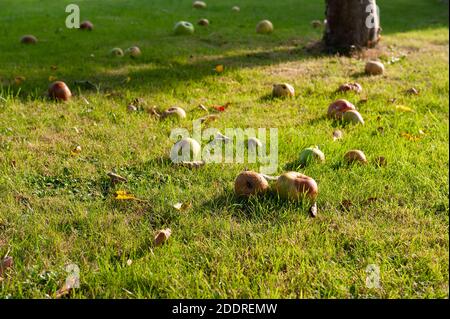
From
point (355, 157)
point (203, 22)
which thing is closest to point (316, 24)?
point (203, 22)

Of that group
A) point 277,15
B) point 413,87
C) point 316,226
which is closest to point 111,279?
point 316,226

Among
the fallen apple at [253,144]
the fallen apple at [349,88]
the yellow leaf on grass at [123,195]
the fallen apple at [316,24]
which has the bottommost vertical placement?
the fallen apple at [316,24]

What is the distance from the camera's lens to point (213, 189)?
3799 millimetres

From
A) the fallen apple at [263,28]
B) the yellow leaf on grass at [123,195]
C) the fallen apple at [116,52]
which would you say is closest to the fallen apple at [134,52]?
the fallen apple at [116,52]

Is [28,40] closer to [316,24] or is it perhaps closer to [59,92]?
[59,92]

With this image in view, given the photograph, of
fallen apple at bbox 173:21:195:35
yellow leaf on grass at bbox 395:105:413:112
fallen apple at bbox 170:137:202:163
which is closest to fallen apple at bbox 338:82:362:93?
yellow leaf on grass at bbox 395:105:413:112

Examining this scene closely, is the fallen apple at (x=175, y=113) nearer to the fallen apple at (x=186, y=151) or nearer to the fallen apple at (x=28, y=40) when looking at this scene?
the fallen apple at (x=186, y=151)

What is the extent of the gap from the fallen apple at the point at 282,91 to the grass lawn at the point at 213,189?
0.43 feet

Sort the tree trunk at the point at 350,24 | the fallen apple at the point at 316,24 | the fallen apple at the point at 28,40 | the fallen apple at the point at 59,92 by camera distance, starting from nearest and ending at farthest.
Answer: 1. the fallen apple at the point at 59,92
2. the tree trunk at the point at 350,24
3. the fallen apple at the point at 28,40
4. the fallen apple at the point at 316,24

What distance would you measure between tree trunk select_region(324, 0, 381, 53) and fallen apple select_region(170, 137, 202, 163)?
5.49 meters

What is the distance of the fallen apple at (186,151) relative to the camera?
14.1ft

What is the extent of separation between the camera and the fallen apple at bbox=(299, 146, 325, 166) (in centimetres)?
420
